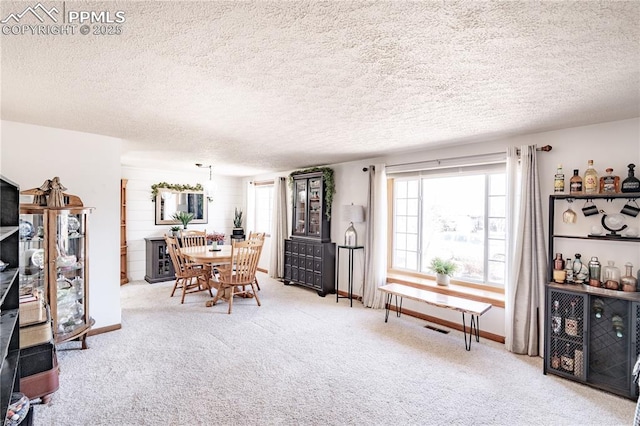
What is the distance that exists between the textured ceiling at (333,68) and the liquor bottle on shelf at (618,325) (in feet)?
5.56

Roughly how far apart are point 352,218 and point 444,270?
153cm

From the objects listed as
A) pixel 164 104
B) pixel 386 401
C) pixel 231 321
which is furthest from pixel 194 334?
pixel 164 104

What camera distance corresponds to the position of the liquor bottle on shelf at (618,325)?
2570 mm

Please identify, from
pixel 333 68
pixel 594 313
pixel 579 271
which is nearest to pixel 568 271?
pixel 579 271

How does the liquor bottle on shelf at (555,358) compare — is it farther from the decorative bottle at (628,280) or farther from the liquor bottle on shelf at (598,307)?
the decorative bottle at (628,280)

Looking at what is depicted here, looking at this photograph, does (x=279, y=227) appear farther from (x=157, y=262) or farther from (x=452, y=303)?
(x=452, y=303)

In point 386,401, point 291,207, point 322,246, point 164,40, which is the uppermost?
point 164,40

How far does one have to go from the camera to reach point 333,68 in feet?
5.90

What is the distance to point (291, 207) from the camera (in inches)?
246

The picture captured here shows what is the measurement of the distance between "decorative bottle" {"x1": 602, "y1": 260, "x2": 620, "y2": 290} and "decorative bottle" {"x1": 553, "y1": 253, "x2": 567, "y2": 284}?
11.2 inches

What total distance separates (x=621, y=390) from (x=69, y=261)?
16.1 ft

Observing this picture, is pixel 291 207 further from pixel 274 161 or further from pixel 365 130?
pixel 365 130

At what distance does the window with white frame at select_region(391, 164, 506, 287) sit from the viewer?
377cm

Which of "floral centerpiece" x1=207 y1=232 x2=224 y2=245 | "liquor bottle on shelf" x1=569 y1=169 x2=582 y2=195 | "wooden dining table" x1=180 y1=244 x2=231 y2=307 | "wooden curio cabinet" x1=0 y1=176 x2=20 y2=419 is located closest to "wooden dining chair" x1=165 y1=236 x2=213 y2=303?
"wooden dining table" x1=180 y1=244 x2=231 y2=307
